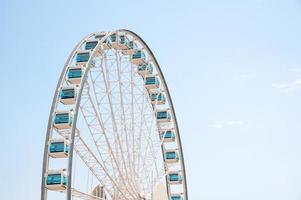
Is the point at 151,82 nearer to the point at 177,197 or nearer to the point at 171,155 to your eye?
the point at 171,155

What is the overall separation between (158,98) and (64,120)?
47.1 feet

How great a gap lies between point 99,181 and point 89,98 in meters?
4.55

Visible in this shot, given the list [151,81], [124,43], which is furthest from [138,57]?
A: [124,43]

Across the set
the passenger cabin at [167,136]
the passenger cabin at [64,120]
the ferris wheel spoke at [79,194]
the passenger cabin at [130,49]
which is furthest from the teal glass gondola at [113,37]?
the ferris wheel spoke at [79,194]

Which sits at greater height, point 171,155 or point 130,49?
point 130,49

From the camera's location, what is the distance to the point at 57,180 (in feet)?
83.7

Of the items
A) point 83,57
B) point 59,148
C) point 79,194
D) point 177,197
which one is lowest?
point 79,194

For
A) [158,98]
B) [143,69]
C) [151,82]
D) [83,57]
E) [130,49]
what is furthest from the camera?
[158,98]

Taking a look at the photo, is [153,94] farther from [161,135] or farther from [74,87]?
[74,87]

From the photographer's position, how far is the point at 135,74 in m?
37.1

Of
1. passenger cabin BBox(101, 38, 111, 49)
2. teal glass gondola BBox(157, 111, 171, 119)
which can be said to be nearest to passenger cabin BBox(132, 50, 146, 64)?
passenger cabin BBox(101, 38, 111, 49)

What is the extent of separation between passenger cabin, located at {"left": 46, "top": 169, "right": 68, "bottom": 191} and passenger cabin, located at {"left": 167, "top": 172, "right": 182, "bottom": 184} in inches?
653

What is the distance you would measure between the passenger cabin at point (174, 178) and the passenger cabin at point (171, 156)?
999 mm

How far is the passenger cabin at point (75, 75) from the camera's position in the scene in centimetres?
2908
